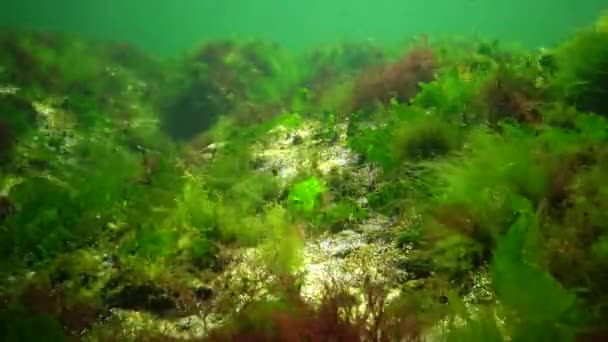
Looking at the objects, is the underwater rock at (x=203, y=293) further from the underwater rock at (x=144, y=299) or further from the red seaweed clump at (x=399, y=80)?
the red seaweed clump at (x=399, y=80)

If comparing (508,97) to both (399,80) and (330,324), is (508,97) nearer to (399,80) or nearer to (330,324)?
(399,80)

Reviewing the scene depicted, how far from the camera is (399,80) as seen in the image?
27.8ft

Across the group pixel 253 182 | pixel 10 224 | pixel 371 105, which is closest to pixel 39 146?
pixel 10 224

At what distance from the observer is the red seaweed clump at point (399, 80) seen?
27.0 feet

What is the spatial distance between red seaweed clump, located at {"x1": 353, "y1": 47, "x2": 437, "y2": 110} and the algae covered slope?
0.34 ft

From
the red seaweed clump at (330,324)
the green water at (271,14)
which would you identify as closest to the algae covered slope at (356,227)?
the red seaweed clump at (330,324)

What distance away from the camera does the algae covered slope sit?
2508mm

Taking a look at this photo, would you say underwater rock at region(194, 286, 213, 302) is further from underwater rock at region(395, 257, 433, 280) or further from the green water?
the green water

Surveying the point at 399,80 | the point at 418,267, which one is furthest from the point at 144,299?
the point at 399,80

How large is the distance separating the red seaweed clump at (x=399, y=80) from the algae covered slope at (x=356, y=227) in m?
0.10

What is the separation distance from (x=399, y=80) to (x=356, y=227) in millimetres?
4719

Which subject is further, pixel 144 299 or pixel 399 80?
pixel 399 80

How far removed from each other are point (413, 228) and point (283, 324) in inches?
72.1

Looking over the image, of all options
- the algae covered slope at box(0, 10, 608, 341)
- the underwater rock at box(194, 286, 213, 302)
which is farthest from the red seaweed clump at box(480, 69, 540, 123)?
the underwater rock at box(194, 286, 213, 302)
